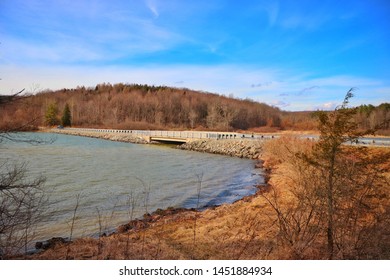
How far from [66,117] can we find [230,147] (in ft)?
190

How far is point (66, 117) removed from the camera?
78375 millimetres

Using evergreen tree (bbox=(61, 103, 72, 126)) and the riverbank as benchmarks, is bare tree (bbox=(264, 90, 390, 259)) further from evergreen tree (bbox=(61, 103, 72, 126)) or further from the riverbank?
evergreen tree (bbox=(61, 103, 72, 126))

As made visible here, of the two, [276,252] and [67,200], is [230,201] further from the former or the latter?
[276,252]

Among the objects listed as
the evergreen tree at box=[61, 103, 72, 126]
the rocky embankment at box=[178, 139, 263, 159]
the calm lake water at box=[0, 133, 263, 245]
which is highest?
the evergreen tree at box=[61, 103, 72, 126]

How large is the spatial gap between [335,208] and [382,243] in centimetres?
86

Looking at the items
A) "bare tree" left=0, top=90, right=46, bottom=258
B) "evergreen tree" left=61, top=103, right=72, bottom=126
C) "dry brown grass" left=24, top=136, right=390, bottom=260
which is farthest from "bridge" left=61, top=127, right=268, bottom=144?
"evergreen tree" left=61, top=103, right=72, bottom=126

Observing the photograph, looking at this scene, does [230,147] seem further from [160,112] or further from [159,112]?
[159,112]

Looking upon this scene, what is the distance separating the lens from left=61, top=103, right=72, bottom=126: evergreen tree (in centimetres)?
7644

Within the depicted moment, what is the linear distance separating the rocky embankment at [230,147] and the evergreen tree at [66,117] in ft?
160

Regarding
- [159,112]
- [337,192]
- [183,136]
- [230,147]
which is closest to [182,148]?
[183,136]

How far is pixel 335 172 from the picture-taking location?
5516mm

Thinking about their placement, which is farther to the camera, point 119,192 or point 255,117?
point 255,117

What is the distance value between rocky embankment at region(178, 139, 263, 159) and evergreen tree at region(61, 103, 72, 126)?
48.7 m
